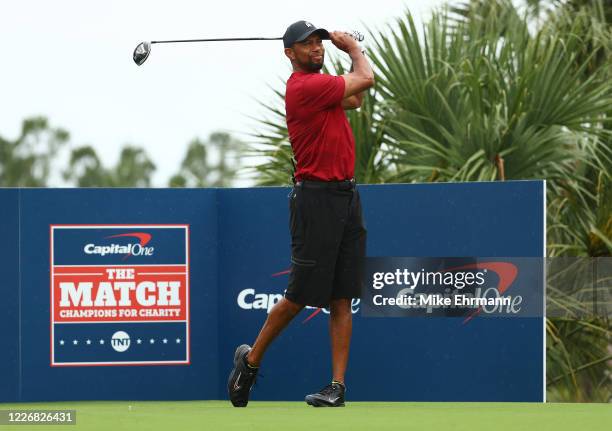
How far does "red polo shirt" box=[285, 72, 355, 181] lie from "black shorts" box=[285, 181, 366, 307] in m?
0.07

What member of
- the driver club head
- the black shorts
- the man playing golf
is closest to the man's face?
the man playing golf

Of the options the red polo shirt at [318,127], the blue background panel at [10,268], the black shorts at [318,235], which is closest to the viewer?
the red polo shirt at [318,127]

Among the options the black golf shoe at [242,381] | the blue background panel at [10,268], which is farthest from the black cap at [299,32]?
the blue background panel at [10,268]

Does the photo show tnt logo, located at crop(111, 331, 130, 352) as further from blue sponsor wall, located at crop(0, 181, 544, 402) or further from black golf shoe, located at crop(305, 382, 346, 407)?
black golf shoe, located at crop(305, 382, 346, 407)

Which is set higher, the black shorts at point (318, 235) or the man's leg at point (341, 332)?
the black shorts at point (318, 235)

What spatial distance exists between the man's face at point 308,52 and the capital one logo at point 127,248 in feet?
8.31

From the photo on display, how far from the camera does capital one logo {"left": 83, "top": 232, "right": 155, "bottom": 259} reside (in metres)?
8.23

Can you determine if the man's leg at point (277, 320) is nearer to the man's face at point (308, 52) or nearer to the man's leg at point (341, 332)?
the man's leg at point (341, 332)

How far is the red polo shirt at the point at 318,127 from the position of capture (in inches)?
234

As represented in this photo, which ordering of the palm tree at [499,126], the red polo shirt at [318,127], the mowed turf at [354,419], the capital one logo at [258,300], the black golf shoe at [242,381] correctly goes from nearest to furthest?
1. the mowed turf at [354,419]
2. the red polo shirt at [318,127]
3. the black golf shoe at [242,381]
4. the capital one logo at [258,300]
5. the palm tree at [499,126]

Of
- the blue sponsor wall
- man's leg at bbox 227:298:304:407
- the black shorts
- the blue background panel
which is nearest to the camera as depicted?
the black shorts

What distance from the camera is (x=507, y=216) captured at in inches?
316

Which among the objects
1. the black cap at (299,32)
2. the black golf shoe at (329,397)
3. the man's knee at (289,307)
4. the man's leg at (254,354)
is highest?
the black cap at (299,32)

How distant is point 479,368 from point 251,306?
155 centimetres
